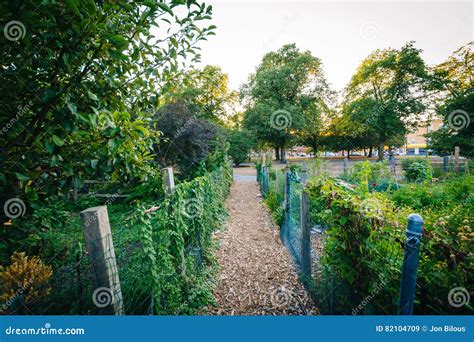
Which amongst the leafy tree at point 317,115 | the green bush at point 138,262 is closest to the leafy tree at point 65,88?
the green bush at point 138,262

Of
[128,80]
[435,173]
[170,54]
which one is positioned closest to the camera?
[128,80]

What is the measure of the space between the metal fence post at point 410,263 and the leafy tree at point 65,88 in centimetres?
223

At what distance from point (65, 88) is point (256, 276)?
3.98m

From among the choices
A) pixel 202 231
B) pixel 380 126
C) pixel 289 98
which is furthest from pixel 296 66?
pixel 202 231

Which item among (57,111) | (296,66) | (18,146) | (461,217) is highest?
(296,66)

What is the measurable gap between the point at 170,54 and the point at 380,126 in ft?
111

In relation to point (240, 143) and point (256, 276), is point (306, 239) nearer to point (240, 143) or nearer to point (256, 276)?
point (256, 276)

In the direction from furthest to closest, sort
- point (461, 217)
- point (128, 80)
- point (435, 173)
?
point (435, 173)
point (128, 80)
point (461, 217)

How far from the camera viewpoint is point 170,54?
8.94 feet

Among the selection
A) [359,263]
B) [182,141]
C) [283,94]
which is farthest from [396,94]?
[359,263]

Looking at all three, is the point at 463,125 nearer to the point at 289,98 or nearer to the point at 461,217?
the point at 289,98

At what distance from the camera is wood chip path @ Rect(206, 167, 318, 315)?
338 cm

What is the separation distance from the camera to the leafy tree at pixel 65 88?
1.66 m

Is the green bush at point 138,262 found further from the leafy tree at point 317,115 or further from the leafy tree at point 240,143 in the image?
the leafy tree at point 317,115
